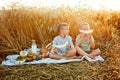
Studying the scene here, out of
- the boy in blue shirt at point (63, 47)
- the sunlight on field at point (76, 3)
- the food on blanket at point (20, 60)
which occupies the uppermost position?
the sunlight on field at point (76, 3)

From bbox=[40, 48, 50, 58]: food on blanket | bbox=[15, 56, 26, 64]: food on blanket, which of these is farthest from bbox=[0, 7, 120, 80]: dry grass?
bbox=[40, 48, 50, 58]: food on blanket

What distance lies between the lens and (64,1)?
21.1 ft

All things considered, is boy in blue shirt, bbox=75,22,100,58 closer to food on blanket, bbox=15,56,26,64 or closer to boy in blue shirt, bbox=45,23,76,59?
boy in blue shirt, bbox=45,23,76,59

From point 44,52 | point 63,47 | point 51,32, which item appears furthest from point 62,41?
point 51,32

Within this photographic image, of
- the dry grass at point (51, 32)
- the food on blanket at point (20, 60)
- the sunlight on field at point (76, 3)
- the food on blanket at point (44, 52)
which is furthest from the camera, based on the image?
the sunlight on field at point (76, 3)

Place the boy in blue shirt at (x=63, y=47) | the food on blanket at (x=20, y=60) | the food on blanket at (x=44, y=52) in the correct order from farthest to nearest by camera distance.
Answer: the food on blanket at (x=44, y=52) < the boy in blue shirt at (x=63, y=47) < the food on blanket at (x=20, y=60)

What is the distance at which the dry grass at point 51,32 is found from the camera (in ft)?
14.9

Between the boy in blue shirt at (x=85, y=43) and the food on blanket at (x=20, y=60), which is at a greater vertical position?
the boy in blue shirt at (x=85, y=43)

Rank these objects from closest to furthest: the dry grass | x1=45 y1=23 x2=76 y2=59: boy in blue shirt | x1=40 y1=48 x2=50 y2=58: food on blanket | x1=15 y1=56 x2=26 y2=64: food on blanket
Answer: the dry grass < x1=15 y1=56 x2=26 y2=64: food on blanket < x1=45 y1=23 x2=76 y2=59: boy in blue shirt < x1=40 y1=48 x2=50 y2=58: food on blanket

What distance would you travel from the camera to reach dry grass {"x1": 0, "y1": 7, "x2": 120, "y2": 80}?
453 centimetres

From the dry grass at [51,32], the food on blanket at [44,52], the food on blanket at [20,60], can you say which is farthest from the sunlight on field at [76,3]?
the food on blanket at [20,60]

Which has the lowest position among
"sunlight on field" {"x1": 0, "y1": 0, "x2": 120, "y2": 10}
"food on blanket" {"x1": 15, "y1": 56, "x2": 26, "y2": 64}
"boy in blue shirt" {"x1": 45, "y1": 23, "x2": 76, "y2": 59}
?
"food on blanket" {"x1": 15, "y1": 56, "x2": 26, "y2": 64}

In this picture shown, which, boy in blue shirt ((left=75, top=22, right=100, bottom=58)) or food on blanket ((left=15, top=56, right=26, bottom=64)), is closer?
food on blanket ((left=15, top=56, right=26, bottom=64))

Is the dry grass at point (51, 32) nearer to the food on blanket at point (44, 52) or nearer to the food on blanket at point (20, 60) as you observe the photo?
the food on blanket at point (20, 60)
